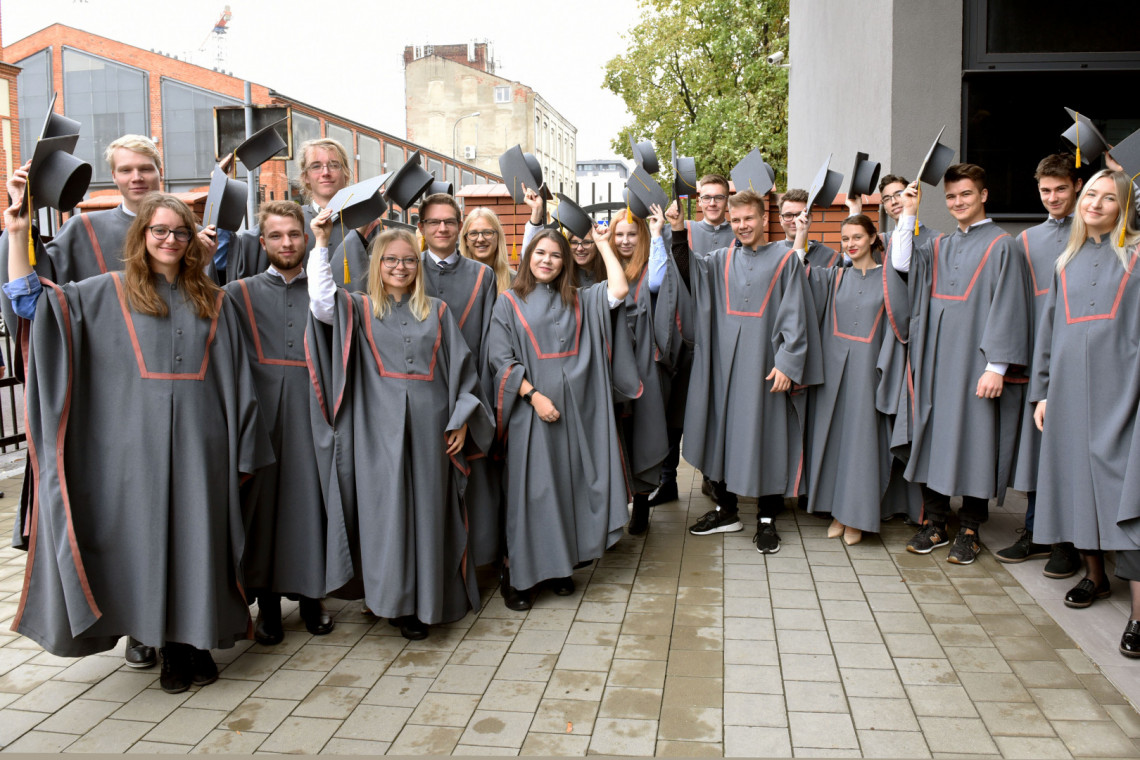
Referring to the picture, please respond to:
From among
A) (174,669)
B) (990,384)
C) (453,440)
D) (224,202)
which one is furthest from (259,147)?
(990,384)

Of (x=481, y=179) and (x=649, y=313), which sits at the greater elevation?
(x=481, y=179)

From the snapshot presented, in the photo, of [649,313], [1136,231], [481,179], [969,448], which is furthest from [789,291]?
[481,179]

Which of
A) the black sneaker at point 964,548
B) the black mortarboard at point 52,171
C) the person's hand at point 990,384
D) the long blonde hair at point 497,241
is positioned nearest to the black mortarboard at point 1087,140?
the person's hand at point 990,384

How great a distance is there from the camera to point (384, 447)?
13.7ft

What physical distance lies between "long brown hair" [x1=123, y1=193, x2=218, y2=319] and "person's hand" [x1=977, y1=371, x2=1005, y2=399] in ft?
13.3

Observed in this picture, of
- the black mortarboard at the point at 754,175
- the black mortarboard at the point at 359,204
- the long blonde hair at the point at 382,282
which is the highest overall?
the black mortarboard at the point at 754,175

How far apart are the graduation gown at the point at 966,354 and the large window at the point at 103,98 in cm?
3175

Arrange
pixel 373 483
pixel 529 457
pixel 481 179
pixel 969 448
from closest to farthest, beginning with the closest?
pixel 373 483, pixel 529 457, pixel 969 448, pixel 481 179

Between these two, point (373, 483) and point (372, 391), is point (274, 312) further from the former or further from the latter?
point (373, 483)

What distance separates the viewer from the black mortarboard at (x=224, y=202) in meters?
4.25

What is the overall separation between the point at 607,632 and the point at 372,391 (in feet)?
5.27

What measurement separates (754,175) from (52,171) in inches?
162

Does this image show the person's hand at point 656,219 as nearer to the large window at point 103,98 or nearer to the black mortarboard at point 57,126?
the black mortarboard at point 57,126

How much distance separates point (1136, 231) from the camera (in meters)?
4.29
